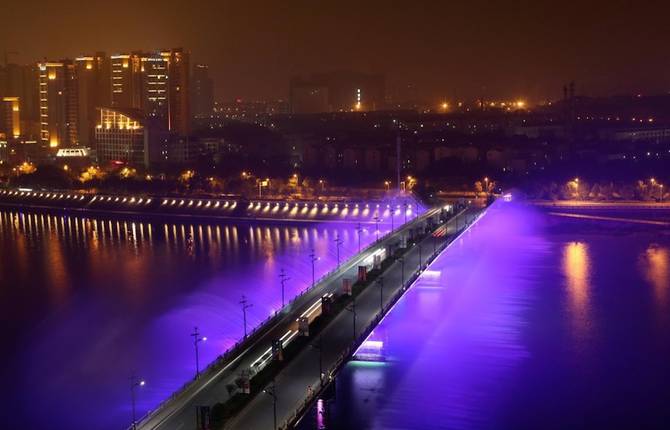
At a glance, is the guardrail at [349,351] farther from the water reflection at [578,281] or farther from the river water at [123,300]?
the water reflection at [578,281]

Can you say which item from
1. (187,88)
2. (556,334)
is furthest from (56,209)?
(556,334)

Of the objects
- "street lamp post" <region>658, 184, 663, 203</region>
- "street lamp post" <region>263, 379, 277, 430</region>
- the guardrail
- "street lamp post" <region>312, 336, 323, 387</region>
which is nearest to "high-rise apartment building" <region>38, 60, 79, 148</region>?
"street lamp post" <region>658, 184, 663, 203</region>

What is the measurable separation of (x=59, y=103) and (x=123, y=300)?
14.3m

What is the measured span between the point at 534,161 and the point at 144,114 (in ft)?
27.1

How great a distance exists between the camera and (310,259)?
28.7 feet

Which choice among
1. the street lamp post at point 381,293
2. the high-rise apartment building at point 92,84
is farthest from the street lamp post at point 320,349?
the high-rise apartment building at point 92,84

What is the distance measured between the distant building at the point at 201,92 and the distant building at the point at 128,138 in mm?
12350

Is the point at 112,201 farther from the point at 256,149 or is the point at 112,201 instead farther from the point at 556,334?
the point at 556,334

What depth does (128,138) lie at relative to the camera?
17.5 m

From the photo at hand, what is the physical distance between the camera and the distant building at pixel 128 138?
17.3 metres

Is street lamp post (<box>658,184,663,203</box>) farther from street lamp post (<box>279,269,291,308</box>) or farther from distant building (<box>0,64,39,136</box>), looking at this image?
distant building (<box>0,64,39,136</box>)

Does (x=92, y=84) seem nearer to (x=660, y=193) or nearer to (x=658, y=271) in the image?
(x=660, y=193)

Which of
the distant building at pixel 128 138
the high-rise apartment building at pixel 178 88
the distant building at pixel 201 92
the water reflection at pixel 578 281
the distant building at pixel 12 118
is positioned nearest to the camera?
the water reflection at pixel 578 281

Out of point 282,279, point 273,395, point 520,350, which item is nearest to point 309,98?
point 282,279
